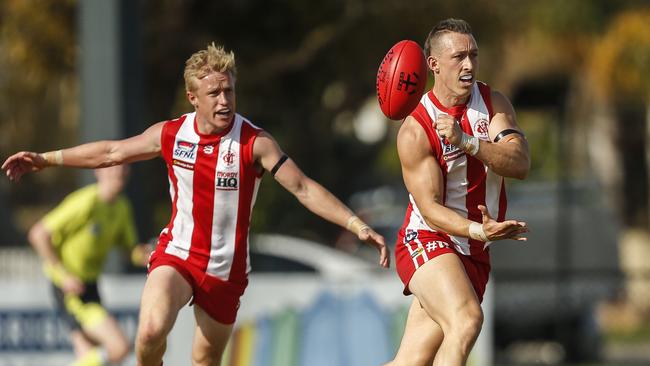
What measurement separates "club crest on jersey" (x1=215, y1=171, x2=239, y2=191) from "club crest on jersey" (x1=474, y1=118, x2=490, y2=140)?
151 centimetres

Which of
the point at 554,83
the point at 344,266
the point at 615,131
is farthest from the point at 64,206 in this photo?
the point at 615,131

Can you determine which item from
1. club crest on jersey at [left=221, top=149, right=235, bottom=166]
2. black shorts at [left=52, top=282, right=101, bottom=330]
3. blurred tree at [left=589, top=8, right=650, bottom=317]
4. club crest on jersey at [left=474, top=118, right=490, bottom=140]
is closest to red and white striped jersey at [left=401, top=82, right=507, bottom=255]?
club crest on jersey at [left=474, top=118, right=490, bottom=140]

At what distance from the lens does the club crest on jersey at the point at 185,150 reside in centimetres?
816

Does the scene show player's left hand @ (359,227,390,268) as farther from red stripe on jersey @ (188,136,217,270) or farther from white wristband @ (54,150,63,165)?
white wristband @ (54,150,63,165)

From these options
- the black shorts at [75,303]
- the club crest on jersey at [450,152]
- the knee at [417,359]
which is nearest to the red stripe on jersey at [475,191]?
the club crest on jersey at [450,152]

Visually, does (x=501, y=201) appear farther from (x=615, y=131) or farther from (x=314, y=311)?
(x=615, y=131)

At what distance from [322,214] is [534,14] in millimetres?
15149

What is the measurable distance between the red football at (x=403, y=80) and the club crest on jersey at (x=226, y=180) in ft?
3.44

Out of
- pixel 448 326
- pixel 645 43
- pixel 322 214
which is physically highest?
pixel 645 43

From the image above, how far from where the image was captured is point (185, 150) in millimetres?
8164

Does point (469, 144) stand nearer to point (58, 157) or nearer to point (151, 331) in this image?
point (151, 331)

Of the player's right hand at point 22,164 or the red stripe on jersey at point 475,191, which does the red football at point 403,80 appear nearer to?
the red stripe on jersey at point 475,191

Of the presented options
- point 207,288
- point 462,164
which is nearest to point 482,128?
point 462,164

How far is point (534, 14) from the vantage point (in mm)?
22531
